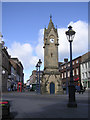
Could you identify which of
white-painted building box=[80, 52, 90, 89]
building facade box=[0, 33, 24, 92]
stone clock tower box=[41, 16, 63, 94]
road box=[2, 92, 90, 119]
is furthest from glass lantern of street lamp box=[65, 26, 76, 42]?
white-painted building box=[80, 52, 90, 89]

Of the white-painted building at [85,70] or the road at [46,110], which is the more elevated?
the white-painted building at [85,70]

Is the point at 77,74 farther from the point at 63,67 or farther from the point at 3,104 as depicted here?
the point at 3,104

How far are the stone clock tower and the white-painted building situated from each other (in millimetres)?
21426

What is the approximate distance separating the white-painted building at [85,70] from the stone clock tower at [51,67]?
21426 millimetres

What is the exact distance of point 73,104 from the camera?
13.2 meters

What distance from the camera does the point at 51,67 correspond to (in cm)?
4078

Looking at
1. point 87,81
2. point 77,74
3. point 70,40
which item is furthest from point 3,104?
point 77,74

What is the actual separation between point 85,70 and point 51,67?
79.2ft

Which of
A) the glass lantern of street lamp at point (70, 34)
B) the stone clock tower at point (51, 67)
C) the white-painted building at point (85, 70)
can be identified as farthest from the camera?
the white-painted building at point (85, 70)

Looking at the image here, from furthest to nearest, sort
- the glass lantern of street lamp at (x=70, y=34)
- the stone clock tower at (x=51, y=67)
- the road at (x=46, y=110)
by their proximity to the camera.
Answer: the stone clock tower at (x=51, y=67) < the glass lantern of street lamp at (x=70, y=34) < the road at (x=46, y=110)

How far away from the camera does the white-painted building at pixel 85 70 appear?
59562 millimetres

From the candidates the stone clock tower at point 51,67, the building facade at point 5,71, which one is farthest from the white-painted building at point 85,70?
the building facade at point 5,71

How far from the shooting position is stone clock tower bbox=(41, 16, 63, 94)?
4025 centimetres

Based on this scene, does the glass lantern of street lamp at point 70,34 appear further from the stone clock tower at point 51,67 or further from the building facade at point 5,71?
the stone clock tower at point 51,67
